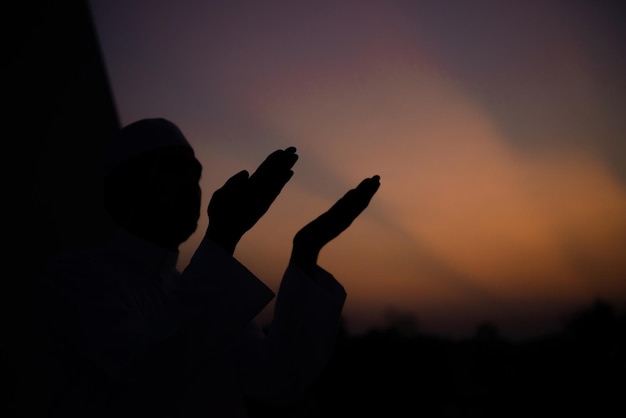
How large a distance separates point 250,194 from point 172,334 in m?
0.33

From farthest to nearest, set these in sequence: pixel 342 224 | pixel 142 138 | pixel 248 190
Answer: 1. pixel 142 138
2. pixel 342 224
3. pixel 248 190

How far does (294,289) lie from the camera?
147cm

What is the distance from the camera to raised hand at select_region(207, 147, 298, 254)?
1058mm

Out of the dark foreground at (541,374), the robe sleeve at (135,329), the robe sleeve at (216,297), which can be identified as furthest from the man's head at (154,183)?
the dark foreground at (541,374)

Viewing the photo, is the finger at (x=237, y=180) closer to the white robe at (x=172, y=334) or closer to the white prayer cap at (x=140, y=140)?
the white robe at (x=172, y=334)

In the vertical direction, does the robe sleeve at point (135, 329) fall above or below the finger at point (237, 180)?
below

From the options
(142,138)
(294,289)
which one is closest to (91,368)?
(294,289)

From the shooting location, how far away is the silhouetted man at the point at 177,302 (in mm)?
1065

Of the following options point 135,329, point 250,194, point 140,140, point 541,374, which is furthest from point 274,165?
point 541,374

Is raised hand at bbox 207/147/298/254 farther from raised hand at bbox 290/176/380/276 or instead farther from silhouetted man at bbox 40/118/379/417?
raised hand at bbox 290/176/380/276

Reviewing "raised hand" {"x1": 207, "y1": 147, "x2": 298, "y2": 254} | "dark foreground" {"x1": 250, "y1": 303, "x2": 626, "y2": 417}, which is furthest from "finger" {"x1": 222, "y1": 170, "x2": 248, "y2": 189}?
"dark foreground" {"x1": 250, "y1": 303, "x2": 626, "y2": 417}

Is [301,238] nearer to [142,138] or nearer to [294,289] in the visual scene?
[294,289]

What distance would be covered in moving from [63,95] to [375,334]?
8.34 meters

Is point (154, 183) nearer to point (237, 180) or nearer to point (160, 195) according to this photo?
point (160, 195)
